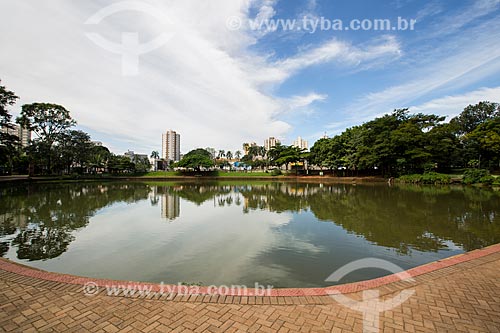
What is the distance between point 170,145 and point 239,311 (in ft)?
434

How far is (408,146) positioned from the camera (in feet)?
111

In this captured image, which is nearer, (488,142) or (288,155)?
(488,142)

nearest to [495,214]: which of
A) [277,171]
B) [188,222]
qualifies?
[188,222]

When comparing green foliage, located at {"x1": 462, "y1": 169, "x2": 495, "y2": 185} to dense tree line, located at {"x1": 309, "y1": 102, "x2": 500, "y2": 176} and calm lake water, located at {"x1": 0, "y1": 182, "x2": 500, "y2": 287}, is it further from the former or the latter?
calm lake water, located at {"x1": 0, "y1": 182, "x2": 500, "y2": 287}

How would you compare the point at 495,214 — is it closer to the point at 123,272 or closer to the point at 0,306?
the point at 123,272

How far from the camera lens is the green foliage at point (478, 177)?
2389 cm

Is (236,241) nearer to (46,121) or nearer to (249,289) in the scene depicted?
(249,289)

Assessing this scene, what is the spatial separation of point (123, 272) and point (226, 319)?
3135 millimetres

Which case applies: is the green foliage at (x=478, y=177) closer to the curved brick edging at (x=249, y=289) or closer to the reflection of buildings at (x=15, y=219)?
the curved brick edging at (x=249, y=289)

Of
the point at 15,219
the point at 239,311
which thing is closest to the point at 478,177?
the point at 239,311

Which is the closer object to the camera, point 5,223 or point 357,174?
point 5,223

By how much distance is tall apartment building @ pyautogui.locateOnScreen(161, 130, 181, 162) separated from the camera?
127062 millimetres

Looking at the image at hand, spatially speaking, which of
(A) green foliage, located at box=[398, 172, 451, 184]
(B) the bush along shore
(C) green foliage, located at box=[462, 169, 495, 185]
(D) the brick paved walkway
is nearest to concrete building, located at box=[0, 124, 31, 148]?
(D) the brick paved walkway

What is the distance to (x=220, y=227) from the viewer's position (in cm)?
881
